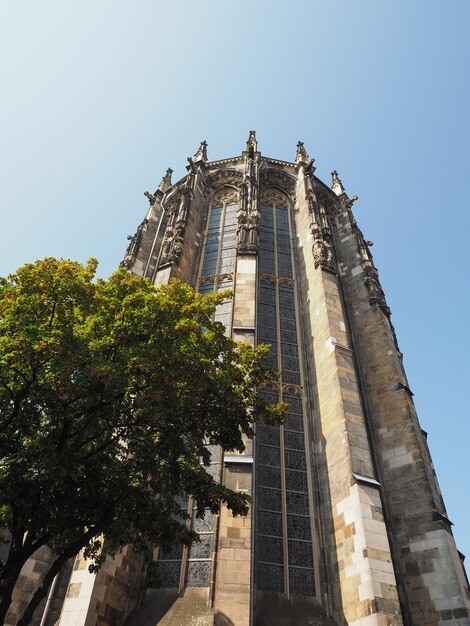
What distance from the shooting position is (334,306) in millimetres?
15742

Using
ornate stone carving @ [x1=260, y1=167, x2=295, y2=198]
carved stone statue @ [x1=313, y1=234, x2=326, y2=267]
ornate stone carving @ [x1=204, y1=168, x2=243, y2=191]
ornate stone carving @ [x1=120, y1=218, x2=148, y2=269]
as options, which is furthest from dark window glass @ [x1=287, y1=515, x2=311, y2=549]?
ornate stone carving @ [x1=204, y1=168, x2=243, y2=191]

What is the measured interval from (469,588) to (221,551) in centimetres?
643

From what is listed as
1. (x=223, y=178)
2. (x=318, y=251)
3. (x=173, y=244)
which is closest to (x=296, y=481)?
(x=318, y=251)

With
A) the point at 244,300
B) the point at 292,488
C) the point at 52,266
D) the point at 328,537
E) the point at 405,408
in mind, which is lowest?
the point at 328,537

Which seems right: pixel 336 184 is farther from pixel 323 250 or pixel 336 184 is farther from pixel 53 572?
pixel 53 572

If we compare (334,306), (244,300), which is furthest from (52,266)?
(334,306)

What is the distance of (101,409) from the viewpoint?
720cm

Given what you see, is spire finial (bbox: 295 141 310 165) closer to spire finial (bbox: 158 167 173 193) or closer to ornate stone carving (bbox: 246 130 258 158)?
ornate stone carving (bbox: 246 130 258 158)

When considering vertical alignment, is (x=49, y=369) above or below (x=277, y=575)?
above

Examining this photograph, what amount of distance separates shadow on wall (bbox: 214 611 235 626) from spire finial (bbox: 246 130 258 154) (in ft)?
71.5

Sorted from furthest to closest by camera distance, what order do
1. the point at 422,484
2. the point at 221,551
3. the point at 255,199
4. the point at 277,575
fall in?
the point at 255,199 < the point at 422,484 < the point at 277,575 < the point at 221,551

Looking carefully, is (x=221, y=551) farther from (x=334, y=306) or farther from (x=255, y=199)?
(x=255, y=199)

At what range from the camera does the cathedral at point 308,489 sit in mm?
9398

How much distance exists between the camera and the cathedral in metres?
9.40
